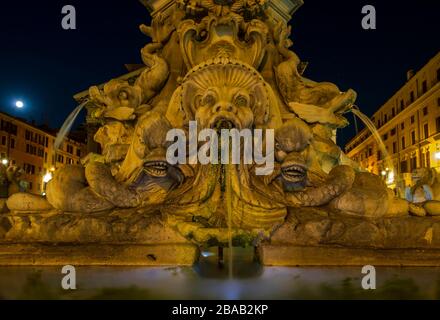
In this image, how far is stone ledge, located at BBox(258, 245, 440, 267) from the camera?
4.30 m

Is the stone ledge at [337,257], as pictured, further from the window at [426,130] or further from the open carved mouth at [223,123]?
the window at [426,130]

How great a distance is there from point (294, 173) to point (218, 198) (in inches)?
36.0

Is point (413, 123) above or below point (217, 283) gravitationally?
above

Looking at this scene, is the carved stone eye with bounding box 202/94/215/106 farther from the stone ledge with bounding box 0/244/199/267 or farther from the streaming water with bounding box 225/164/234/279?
the stone ledge with bounding box 0/244/199/267

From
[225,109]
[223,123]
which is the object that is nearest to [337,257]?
[223,123]

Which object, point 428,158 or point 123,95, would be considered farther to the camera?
point 428,158

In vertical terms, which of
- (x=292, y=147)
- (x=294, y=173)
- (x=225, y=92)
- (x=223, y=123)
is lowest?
(x=294, y=173)

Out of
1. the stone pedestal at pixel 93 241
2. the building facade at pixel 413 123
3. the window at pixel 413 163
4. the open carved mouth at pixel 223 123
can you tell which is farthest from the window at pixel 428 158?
the stone pedestal at pixel 93 241

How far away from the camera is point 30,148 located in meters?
50.7

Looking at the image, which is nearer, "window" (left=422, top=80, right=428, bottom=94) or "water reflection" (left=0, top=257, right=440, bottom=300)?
"water reflection" (left=0, top=257, right=440, bottom=300)

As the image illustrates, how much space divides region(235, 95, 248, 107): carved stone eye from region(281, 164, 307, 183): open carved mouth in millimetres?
992

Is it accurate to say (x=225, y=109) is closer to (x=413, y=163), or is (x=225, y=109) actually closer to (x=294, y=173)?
(x=294, y=173)

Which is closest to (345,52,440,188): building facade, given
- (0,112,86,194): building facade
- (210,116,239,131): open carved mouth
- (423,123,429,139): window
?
(423,123,429,139): window

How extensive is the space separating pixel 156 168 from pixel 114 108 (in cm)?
185
